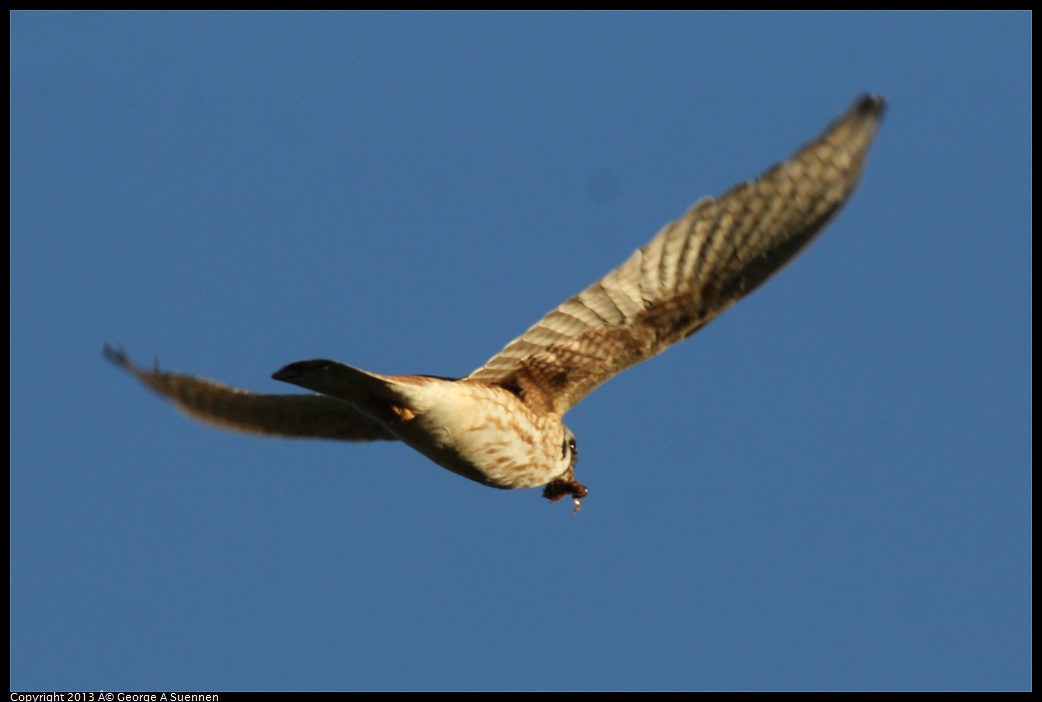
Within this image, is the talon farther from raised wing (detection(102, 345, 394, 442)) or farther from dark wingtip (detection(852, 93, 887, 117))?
dark wingtip (detection(852, 93, 887, 117))

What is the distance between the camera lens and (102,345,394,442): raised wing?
31.2 feet

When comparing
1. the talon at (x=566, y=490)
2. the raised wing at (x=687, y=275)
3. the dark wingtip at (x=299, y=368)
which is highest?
the raised wing at (x=687, y=275)

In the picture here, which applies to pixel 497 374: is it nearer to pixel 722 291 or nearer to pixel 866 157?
pixel 722 291

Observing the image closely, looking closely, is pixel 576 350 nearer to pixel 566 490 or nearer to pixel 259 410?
pixel 566 490

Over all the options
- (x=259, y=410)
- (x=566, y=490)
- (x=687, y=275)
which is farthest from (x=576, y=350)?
(x=259, y=410)

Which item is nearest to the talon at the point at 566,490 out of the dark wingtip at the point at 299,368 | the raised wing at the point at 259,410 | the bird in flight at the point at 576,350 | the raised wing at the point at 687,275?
the bird in flight at the point at 576,350

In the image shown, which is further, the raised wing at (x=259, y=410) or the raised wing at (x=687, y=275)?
the raised wing at (x=259, y=410)

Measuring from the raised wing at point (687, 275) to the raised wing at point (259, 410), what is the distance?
146cm

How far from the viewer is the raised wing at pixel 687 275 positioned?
7.29m

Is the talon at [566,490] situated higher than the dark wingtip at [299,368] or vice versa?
the talon at [566,490]

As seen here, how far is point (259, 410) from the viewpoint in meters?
9.77

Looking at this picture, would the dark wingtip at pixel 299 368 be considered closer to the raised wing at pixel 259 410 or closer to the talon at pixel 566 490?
the raised wing at pixel 259 410

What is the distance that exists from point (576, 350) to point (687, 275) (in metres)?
0.96

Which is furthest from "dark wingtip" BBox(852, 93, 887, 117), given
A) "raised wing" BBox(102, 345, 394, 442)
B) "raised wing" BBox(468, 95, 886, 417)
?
"raised wing" BBox(102, 345, 394, 442)
